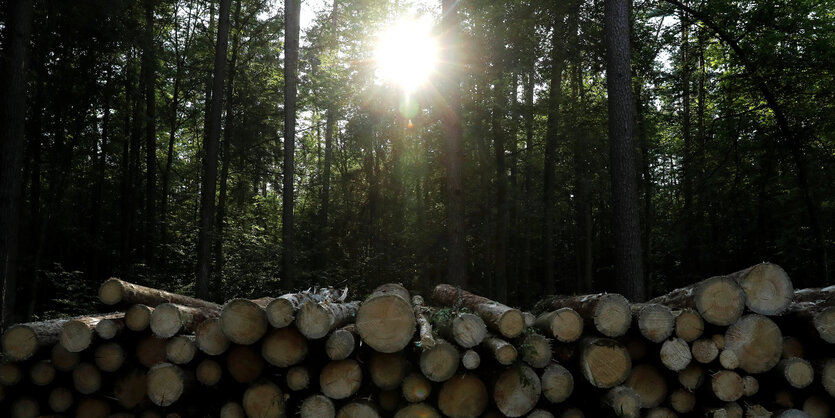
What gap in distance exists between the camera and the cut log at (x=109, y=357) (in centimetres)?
465

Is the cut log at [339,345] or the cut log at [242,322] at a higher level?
the cut log at [242,322]

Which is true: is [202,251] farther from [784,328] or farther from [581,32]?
[784,328]

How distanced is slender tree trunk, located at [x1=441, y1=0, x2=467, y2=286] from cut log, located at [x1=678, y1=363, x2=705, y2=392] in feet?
27.0

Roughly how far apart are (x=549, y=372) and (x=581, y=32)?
10.5 metres

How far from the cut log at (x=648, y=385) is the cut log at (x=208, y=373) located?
3.64 metres

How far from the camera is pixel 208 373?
4.47 m

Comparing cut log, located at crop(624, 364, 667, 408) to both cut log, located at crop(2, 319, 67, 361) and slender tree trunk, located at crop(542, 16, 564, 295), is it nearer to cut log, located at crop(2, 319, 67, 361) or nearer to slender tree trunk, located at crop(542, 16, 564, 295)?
cut log, located at crop(2, 319, 67, 361)

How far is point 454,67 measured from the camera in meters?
13.5

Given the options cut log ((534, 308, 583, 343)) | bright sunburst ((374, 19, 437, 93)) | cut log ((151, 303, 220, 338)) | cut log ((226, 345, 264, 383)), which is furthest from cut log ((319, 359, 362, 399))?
bright sunburst ((374, 19, 437, 93))

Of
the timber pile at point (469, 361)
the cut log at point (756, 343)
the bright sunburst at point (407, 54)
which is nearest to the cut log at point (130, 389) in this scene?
the timber pile at point (469, 361)

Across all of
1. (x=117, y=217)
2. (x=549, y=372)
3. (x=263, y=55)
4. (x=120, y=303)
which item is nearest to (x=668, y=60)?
(x=263, y=55)

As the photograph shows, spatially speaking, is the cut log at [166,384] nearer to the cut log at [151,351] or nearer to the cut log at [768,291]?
the cut log at [151,351]

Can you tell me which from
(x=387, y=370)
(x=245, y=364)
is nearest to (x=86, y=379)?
(x=245, y=364)

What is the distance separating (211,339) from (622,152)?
760cm
